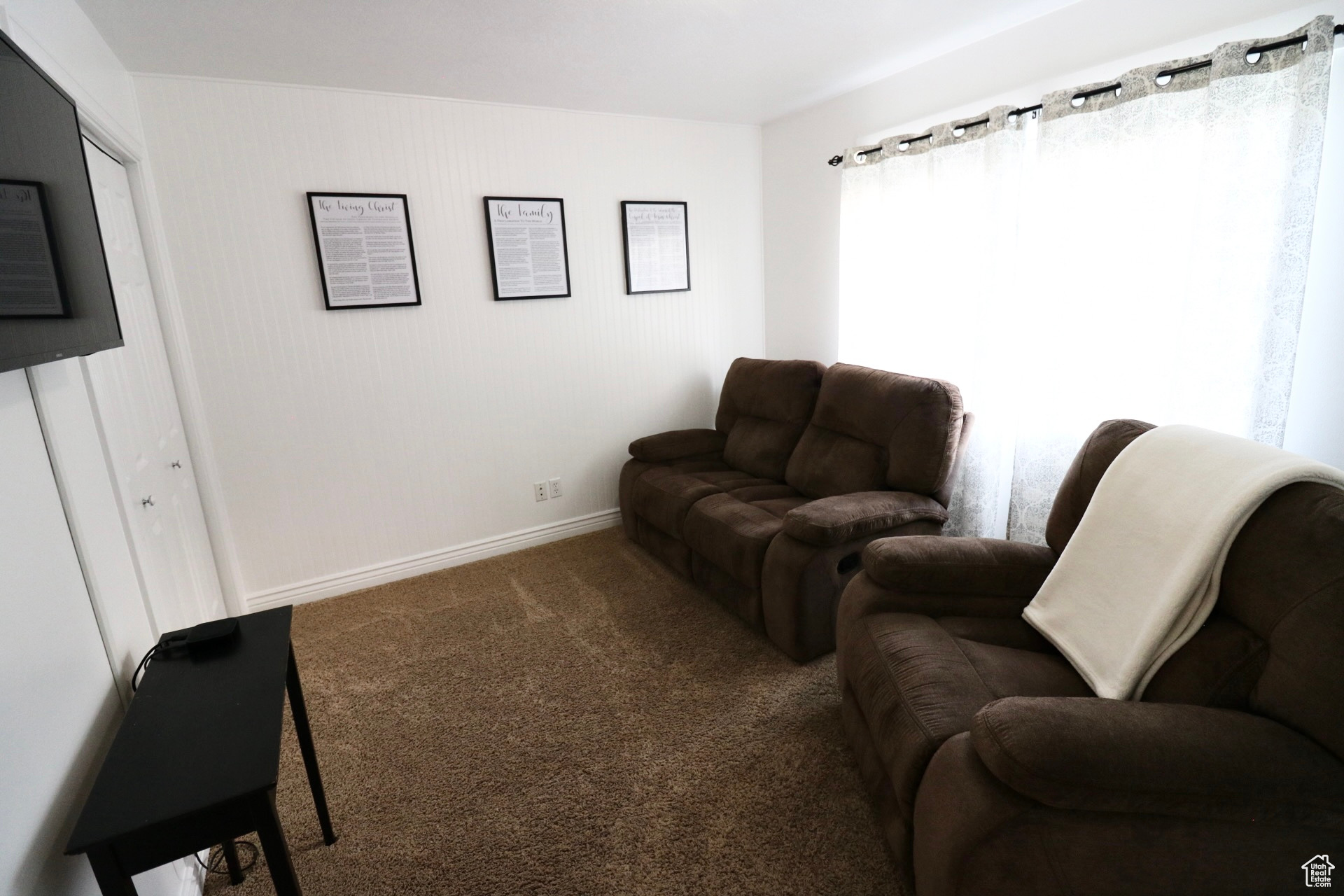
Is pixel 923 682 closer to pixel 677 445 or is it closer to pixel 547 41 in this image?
pixel 677 445

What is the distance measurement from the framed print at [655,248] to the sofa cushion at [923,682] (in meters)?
2.46

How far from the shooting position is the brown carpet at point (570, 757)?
1.56 meters

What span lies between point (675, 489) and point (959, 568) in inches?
60.0

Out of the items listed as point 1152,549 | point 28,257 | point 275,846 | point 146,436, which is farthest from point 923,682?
point 146,436

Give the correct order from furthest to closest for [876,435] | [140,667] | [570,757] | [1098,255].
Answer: [876,435], [1098,255], [570,757], [140,667]

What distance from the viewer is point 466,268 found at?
10.2ft

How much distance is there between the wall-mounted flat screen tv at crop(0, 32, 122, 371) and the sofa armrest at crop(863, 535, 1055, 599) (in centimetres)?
189

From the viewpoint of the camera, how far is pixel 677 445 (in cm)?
349

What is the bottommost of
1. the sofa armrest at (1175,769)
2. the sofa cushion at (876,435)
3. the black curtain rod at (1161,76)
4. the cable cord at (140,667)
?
the sofa armrest at (1175,769)

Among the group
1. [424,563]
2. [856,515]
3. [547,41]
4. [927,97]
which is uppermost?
[547,41]

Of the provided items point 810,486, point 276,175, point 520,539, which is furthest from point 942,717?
point 276,175

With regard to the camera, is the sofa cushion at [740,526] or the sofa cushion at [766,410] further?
the sofa cushion at [766,410]

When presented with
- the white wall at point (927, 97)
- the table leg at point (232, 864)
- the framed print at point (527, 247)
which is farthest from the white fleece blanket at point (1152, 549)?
the framed print at point (527, 247)

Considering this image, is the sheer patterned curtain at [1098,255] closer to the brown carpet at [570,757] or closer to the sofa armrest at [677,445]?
the sofa armrest at [677,445]
